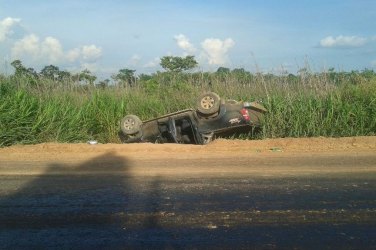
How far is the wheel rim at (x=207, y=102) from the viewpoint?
38.2 feet

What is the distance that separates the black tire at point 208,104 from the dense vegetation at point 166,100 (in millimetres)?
1679

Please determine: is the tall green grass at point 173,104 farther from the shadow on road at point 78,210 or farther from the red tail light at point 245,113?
the shadow on road at point 78,210

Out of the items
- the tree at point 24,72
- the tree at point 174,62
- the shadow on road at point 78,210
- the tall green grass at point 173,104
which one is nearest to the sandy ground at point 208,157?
the shadow on road at point 78,210

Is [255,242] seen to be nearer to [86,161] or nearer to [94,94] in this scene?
[86,161]

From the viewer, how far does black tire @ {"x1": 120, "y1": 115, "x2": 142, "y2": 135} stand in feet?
40.9

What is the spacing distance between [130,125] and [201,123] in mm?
2032

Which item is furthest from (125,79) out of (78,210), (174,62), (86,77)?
(78,210)

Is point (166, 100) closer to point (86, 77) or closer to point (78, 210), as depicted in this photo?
point (86, 77)

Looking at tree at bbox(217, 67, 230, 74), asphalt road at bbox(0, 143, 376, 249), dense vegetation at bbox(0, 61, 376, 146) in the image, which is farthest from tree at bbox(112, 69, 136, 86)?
asphalt road at bbox(0, 143, 376, 249)

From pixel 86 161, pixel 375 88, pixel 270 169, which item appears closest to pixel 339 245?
pixel 270 169

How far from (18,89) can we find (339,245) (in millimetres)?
11940

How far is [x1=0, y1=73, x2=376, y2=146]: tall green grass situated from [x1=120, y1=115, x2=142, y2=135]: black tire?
1190 mm

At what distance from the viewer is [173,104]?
15.0m

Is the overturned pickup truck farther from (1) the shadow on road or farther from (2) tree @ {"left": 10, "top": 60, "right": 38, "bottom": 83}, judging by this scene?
(2) tree @ {"left": 10, "top": 60, "right": 38, "bottom": 83}
